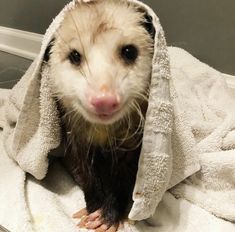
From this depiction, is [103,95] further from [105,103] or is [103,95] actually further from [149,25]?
[149,25]

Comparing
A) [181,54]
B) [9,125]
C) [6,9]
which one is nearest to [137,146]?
[9,125]

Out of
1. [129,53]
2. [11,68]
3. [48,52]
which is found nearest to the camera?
[129,53]

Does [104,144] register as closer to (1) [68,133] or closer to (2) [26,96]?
(1) [68,133]

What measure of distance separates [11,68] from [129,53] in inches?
55.7

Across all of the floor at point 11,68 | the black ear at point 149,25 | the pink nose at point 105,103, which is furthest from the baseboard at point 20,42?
the pink nose at point 105,103

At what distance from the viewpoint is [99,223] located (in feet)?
3.55

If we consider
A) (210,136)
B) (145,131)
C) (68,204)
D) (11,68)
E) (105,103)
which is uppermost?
(105,103)

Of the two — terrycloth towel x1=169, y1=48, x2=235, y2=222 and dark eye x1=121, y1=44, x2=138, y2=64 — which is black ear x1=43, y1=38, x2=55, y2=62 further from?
terrycloth towel x1=169, y1=48, x2=235, y2=222

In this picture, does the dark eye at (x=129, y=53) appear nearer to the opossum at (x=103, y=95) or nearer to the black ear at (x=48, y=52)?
the opossum at (x=103, y=95)

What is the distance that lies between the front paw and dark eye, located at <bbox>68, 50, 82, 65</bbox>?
37 centimetres

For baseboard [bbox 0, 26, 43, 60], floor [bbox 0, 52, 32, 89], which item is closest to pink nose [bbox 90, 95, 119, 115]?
floor [bbox 0, 52, 32, 89]

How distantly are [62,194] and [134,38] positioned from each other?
467mm

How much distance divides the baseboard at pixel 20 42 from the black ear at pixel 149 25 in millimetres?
1419

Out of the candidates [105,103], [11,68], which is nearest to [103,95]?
[105,103]
